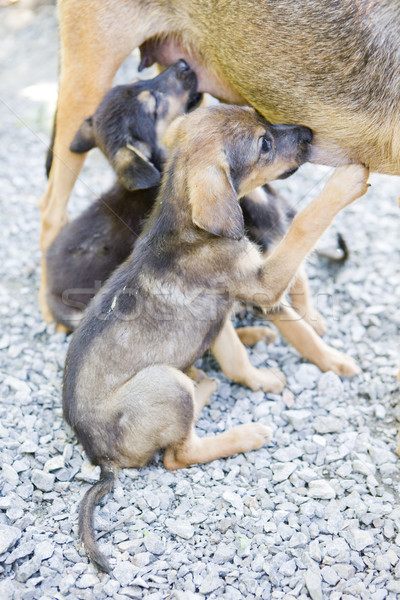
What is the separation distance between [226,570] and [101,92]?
3.03 m

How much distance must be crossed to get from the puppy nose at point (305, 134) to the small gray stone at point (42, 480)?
7.63 feet

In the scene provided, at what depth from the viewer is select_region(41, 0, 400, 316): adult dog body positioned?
3818mm

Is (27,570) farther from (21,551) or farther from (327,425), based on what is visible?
(327,425)

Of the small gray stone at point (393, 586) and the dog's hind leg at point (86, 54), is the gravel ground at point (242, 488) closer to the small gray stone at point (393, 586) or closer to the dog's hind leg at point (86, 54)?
the small gray stone at point (393, 586)

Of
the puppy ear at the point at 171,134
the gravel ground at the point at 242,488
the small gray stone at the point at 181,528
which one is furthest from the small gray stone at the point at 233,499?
the puppy ear at the point at 171,134

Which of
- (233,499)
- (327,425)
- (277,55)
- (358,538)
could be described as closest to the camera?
(358,538)

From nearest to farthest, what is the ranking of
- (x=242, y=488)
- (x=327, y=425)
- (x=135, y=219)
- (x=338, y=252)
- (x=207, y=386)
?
(x=242, y=488) → (x=327, y=425) → (x=207, y=386) → (x=135, y=219) → (x=338, y=252)

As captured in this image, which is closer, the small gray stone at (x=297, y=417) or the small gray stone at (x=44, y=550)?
the small gray stone at (x=44, y=550)

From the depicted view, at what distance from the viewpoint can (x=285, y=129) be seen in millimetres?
4004

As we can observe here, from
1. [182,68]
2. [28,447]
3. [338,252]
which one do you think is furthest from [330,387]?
[182,68]

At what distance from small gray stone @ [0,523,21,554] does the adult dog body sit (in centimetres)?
266

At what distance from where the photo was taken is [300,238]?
3.82 m

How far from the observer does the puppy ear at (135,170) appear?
4.12 metres

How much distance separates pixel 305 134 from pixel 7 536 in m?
2.66
